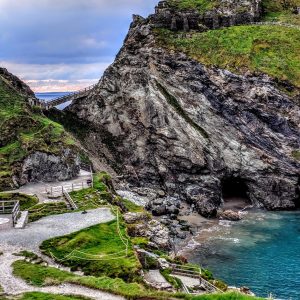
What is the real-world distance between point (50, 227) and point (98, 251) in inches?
347

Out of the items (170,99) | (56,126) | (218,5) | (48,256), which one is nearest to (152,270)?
(48,256)

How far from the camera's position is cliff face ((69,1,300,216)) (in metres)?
93.6

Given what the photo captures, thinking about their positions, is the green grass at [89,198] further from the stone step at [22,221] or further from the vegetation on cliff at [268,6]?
the vegetation on cliff at [268,6]

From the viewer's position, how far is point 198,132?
96938mm

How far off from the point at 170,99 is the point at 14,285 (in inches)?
2757

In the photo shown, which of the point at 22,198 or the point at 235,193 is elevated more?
the point at 22,198

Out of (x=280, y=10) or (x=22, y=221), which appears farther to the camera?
(x=280, y=10)

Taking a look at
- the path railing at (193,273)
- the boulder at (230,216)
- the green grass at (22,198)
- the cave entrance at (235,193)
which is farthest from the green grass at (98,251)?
the cave entrance at (235,193)

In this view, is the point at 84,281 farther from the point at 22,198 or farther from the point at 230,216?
the point at 230,216

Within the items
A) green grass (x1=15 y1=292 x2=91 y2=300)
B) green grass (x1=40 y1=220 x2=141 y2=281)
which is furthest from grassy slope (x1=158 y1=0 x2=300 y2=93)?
green grass (x1=15 y1=292 x2=91 y2=300)

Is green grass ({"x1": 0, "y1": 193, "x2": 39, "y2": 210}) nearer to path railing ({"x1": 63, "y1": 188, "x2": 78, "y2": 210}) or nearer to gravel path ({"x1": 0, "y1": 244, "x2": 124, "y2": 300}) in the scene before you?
path railing ({"x1": 63, "y1": 188, "x2": 78, "y2": 210})

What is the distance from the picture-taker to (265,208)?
92.3 m

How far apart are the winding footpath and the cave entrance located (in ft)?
145

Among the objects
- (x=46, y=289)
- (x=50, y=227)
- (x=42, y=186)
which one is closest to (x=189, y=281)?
(x=46, y=289)
